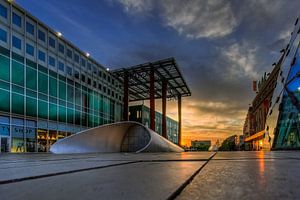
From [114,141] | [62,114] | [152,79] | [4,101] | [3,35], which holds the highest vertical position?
[3,35]

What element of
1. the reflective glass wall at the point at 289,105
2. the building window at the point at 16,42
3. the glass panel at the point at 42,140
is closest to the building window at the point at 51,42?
the building window at the point at 16,42

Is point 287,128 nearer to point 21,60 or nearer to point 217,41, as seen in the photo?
point 217,41

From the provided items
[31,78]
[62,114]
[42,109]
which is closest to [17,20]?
[31,78]

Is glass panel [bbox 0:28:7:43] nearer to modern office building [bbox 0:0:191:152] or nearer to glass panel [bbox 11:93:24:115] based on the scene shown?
modern office building [bbox 0:0:191:152]

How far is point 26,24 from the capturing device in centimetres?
2936

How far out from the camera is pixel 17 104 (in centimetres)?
2756

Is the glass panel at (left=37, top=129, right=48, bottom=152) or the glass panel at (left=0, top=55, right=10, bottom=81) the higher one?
the glass panel at (left=0, top=55, right=10, bottom=81)

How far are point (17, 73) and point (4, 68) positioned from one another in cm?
169

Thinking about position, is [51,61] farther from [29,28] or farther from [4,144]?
[4,144]

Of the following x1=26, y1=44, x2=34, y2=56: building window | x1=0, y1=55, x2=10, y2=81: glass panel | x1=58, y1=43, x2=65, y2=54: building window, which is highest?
x1=58, y1=43, x2=65, y2=54: building window

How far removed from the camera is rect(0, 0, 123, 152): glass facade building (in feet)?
86.9

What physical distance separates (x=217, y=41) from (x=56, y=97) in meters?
19.5

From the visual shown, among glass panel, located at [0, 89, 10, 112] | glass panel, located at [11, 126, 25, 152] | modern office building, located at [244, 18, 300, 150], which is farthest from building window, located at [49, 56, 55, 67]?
modern office building, located at [244, 18, 300, 150]

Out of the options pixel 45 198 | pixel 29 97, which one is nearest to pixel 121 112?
pixel 29 97
